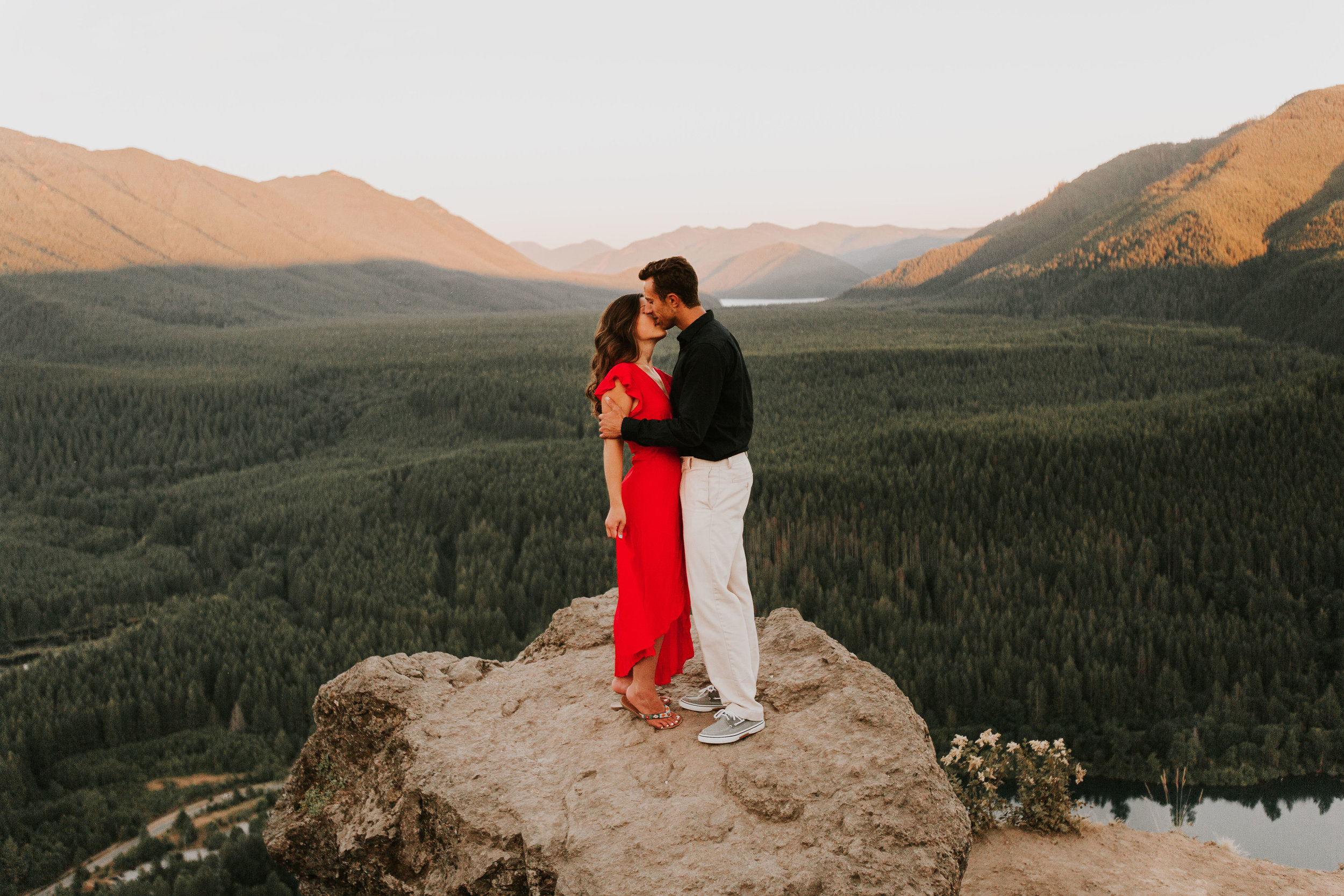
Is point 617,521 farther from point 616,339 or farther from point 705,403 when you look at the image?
point 616,339

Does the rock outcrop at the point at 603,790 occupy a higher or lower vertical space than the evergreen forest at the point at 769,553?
higher

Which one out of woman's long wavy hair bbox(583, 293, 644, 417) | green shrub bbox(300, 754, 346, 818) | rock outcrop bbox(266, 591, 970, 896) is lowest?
green shrub bbox(300, 754, 346, 818)

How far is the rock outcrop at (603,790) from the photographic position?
6797mm

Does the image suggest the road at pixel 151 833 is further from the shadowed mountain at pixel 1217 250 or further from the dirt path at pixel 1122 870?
the shadowed mountain at pixel 1217 250

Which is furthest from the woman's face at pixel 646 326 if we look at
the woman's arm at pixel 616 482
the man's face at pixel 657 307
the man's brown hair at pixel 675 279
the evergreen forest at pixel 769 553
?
the evergreen forest at pixel 769 553

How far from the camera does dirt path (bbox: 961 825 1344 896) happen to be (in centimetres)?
944

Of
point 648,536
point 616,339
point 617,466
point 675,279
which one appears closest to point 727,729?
point 648,536

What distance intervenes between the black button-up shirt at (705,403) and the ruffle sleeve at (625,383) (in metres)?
0.26

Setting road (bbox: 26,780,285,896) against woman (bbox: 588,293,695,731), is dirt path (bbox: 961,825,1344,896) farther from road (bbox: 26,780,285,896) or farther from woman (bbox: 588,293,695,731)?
road (bbox: 26,780,285,896)

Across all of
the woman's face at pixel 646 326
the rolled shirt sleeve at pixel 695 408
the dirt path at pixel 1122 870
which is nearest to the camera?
the rolled shirt sleeve at pixel 695 408

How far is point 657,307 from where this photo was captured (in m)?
7.29

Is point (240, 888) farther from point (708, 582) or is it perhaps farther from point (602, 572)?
point (602, 572)

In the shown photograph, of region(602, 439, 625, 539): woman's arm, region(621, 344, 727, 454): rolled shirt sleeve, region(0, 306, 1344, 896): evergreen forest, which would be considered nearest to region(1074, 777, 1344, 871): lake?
region(0, 306, 1344, 896): evergreen forest

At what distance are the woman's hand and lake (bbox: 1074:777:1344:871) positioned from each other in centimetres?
1357
